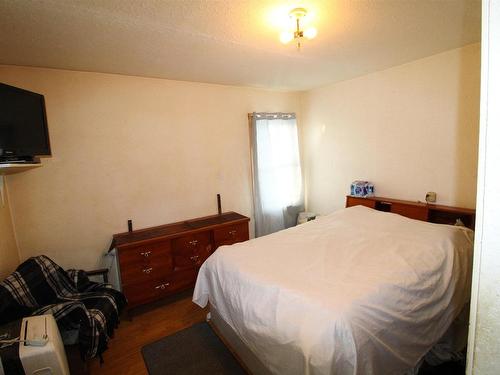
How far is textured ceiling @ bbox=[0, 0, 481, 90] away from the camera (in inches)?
58.6

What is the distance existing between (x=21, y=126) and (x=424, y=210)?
3578 millimetres

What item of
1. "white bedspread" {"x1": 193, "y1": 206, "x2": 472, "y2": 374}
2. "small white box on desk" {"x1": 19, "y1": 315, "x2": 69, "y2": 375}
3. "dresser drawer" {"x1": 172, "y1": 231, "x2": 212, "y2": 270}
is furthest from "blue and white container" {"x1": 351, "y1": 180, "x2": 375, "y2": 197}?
"small white box on desk" {"x1": 19, "y1": 315, "x2": 69, "y2": 375}

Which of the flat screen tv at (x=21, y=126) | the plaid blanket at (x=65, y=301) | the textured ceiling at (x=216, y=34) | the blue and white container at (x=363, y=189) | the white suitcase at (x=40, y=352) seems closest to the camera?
the white suitcase at (x=40, y=352)

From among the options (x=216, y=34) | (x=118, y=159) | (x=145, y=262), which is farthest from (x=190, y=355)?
(x=216, y=34)

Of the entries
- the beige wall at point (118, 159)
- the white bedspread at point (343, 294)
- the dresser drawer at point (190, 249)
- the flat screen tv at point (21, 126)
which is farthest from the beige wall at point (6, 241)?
the white bedspread at point (343, 294)

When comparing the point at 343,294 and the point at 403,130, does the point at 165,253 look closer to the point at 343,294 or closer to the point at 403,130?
the point at 343,294

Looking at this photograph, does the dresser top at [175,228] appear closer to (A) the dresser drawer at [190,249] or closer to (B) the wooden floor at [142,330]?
(A) the dresser drawer at [190,249]

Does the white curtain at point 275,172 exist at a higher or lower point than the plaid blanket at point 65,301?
higher

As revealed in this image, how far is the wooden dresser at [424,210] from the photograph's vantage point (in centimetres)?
240

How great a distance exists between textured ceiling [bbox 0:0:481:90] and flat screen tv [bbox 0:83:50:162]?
402mm

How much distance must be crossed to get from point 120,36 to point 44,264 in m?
1.89

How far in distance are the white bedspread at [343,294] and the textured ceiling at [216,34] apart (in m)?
1.64

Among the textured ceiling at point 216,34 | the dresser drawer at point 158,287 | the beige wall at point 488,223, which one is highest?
the textured ceiling at point 216,34

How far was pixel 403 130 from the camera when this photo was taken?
2846 mm
